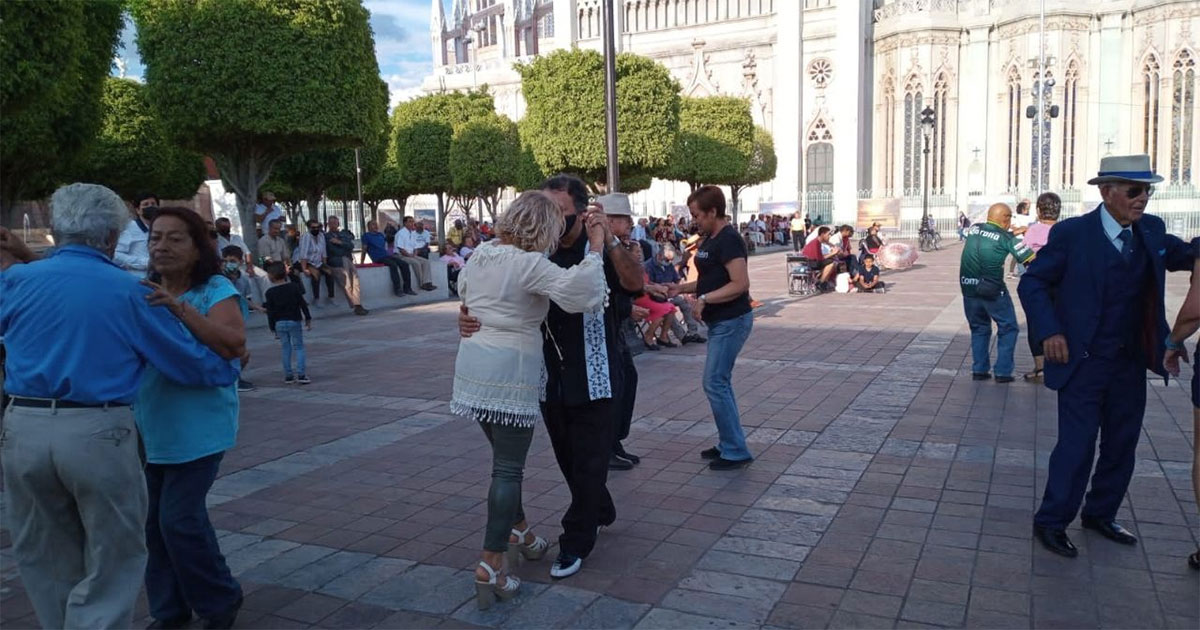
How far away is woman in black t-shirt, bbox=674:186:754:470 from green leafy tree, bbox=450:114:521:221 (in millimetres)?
30703

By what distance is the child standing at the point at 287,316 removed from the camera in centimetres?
909

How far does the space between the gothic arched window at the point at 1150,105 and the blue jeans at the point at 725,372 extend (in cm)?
4505

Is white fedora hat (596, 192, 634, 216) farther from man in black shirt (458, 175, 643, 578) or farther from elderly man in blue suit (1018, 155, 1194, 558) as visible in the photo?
elderly man in blue suit (1018, 155, 1194, 558)

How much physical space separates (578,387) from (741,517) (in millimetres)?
1484

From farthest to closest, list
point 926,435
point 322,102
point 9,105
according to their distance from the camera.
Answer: point 322,102
point 9,105
point 926,435

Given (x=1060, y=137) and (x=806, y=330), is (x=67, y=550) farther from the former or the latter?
(x=1060, y=137)

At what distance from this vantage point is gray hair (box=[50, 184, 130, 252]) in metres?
2.92

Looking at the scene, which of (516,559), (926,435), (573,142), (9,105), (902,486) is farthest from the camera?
(573,142)

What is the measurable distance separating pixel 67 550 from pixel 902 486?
4.31 m

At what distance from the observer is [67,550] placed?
2918mm

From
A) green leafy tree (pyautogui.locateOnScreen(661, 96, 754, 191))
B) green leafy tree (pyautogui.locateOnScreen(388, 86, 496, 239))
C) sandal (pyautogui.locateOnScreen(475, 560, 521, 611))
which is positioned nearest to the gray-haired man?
sandal (pyautogui.locateOnScreen(475, 560, 521, 611))

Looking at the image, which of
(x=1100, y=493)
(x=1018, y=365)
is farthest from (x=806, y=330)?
(x=1100, y=493)

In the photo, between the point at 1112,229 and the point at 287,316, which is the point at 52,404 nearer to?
the point at 1112,229

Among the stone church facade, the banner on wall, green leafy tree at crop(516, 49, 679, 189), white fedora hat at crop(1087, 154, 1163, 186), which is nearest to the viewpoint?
white fedora hat at crop(1087, 154, 1163, 186)
